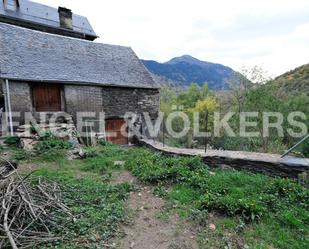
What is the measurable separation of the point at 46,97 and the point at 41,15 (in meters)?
12.3

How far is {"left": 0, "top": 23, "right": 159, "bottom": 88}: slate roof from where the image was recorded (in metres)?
11.0

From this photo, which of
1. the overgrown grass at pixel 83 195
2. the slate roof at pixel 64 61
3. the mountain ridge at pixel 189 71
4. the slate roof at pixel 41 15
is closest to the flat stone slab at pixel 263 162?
the overgrown grass at pixel 83 195

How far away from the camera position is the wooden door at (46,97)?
1136 cm

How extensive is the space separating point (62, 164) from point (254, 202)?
5471 millimetres

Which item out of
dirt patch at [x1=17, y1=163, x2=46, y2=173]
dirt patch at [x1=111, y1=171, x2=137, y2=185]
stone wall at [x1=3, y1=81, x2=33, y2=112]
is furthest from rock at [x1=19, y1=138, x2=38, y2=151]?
dirt patch at [x1=111, y1=171, x2=137, y2=185]

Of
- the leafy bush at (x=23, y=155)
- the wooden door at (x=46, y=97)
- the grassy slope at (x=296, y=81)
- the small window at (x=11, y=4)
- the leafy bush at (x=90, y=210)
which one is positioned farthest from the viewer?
the grassy slope at (x=296, y=81)

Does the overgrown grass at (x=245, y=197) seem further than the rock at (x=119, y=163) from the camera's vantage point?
No

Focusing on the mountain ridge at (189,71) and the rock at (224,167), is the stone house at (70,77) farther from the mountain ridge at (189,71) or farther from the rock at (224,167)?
the mountain ridge at (189,71)

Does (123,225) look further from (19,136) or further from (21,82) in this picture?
(21,82)

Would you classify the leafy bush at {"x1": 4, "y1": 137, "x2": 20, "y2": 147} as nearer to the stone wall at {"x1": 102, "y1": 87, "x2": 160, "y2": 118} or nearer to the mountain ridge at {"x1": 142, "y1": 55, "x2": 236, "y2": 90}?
the stone wall at {"x1": 102, "y1": 87, "x2": 160, "y2": 118}

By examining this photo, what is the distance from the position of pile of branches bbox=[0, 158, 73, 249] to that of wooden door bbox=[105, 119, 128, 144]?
9262 millimetres

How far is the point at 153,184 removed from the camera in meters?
5.33

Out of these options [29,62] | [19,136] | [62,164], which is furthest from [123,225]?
[29,62]

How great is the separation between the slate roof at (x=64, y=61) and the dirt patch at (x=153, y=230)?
902 centimetres
